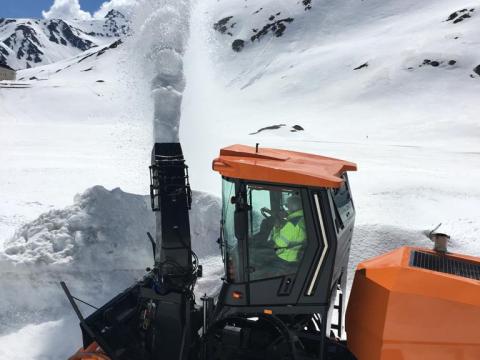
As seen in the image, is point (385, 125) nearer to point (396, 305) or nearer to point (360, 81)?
point (360, 81)

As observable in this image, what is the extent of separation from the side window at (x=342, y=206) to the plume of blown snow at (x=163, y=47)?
4.27 m

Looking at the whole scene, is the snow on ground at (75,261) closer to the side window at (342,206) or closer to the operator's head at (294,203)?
the side window at (342,206)

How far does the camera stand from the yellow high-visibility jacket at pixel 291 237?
128 inches

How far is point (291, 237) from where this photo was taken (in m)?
3.29

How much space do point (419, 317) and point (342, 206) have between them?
112cm

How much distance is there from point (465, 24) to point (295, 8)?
144ft

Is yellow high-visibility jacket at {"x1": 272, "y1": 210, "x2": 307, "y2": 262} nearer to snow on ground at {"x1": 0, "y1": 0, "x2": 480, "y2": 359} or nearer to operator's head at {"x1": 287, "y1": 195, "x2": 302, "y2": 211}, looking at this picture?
operator's head at {"x1": 287, "y1": 195, "x2": 302, "y2": 211}

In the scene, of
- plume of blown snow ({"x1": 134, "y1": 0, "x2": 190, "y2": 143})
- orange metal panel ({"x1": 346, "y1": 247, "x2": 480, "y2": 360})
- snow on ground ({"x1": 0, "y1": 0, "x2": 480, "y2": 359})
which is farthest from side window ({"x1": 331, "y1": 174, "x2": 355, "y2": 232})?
plume of blown snow ({"x1": 134, "y1": 0, "x2": 190, "y2": 143})

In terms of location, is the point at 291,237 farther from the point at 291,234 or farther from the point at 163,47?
the point at 163,47

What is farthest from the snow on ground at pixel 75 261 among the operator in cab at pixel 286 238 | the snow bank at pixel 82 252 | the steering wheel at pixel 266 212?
the steering wheel at pixel 266 212

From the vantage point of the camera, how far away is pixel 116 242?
714 cm

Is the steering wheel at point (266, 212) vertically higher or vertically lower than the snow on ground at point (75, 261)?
higher

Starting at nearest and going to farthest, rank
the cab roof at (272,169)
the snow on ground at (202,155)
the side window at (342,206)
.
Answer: the cab roof at (272,169), the side window at (342,206), the snow on ground at (202,155)

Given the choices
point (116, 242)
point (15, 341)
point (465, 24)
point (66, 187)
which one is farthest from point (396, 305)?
point (465, 24)
